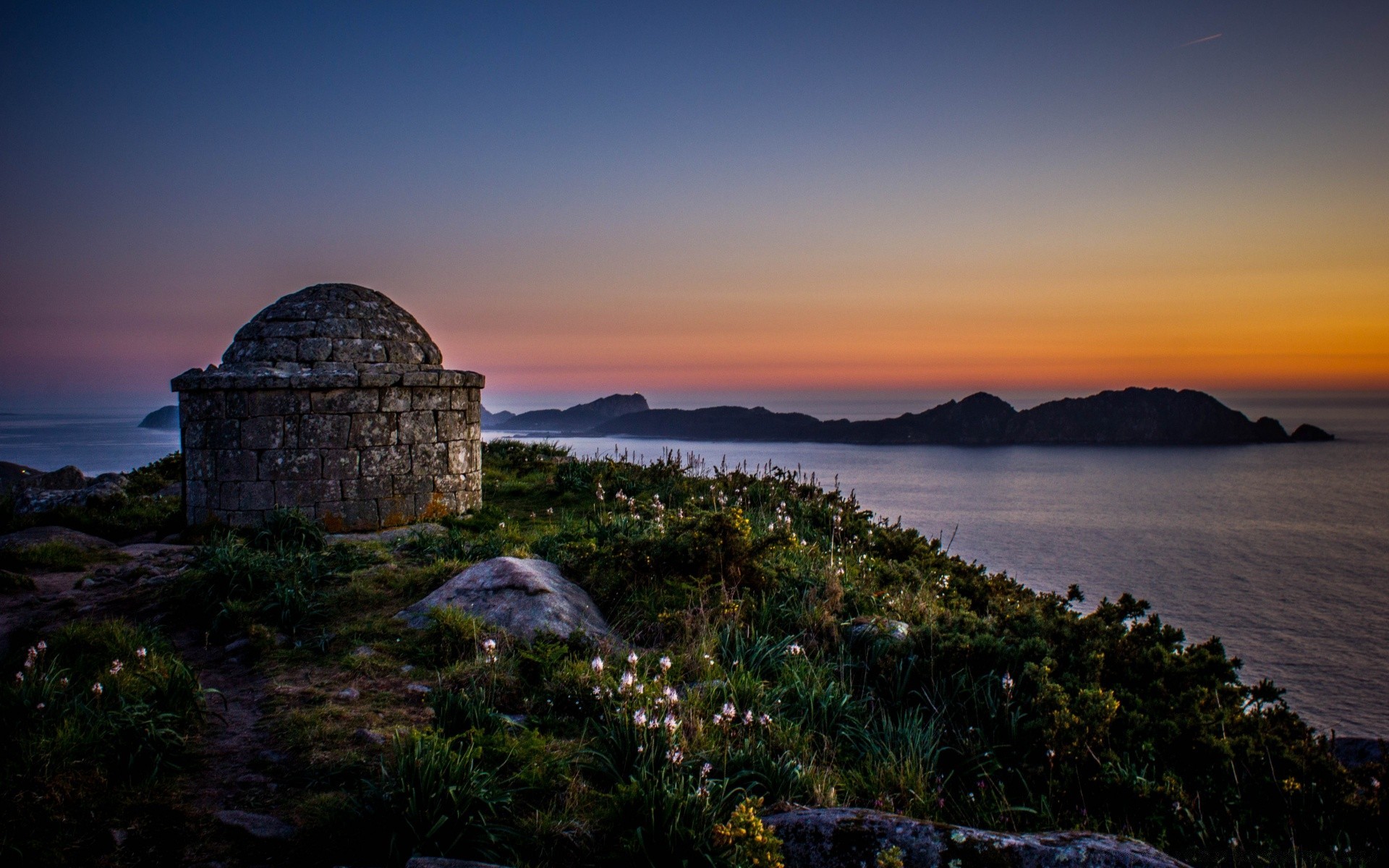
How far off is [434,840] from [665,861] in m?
1.02

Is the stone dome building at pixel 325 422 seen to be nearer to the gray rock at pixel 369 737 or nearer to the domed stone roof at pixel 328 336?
the domed stone roof at pixel 328 336

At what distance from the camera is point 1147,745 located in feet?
15.6

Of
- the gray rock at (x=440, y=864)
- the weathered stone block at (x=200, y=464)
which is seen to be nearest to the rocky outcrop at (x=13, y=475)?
the weathered stone block at (x=200, y=464)

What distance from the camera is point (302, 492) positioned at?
10875mm

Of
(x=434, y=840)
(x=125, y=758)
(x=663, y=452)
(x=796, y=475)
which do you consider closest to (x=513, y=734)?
(x=434, y=840)

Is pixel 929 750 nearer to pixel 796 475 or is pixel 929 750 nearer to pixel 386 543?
pixel 386 543

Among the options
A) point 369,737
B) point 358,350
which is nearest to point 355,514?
point 358,350

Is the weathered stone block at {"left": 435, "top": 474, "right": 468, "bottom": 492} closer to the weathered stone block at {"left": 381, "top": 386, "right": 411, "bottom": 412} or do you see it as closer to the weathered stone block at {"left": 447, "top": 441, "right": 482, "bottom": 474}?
the weathered stone block at {"left": 447, "top": 441, "right": 482, "bottom": 474}

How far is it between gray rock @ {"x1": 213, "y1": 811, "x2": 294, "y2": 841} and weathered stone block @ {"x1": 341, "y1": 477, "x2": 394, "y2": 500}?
822 cm

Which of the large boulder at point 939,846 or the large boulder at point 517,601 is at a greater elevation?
the large boulder at point 517,601

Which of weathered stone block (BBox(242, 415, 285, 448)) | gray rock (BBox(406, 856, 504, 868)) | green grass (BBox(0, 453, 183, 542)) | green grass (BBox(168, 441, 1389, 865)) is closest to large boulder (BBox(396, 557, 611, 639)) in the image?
green grass (BBox(168, 441, 1389, 865))

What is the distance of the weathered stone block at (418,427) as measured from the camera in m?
11.6

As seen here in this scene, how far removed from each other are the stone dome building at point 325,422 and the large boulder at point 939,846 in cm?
999

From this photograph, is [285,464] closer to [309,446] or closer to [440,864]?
[309,446]
